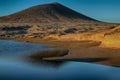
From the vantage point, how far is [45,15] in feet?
478

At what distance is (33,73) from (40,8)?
133390 millimetres

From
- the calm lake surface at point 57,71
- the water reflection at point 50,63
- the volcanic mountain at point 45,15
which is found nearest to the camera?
the calm lake surface at point 57,71

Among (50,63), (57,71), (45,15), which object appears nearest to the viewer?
(57,71)

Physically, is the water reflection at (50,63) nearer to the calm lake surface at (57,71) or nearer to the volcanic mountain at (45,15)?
the calm lake surface at (57,71)

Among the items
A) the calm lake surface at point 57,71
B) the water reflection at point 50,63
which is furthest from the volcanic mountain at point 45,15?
the calm lake surface at point 57,71

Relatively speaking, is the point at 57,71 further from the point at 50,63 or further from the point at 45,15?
the point at 45,15

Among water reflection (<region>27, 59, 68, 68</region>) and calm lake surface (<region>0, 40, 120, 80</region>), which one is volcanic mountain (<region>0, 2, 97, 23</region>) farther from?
calm lake surface (<region>0, 40, 120, 80</region>)

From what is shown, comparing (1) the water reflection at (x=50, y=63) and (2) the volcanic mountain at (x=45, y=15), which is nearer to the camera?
(1) the water reflection at (x=50, y=63)

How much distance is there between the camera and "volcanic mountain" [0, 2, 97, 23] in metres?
140

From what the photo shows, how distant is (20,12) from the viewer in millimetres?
151500

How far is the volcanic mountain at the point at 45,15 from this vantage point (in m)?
140

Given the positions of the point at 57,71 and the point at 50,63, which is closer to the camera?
the point at 57,71

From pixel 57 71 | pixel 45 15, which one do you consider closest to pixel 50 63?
pixel 57 71

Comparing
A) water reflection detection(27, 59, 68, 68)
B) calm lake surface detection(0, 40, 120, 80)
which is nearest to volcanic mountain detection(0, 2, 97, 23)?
water reflection detection(27, 59, 68, 68)
